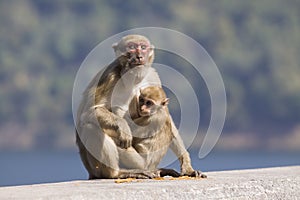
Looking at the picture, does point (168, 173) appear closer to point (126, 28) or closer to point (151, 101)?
point (151, 101)

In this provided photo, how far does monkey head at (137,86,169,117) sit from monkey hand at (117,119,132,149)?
0.68 ft

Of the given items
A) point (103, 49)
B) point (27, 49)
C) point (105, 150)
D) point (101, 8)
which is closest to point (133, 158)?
point (105, 150)

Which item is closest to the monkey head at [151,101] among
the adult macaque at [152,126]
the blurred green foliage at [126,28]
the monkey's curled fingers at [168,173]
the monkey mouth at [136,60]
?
the adult macaque at [152,126]

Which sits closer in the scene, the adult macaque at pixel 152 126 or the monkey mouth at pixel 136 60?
the adult macaque at pixel 152 126

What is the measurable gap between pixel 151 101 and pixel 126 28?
279ft

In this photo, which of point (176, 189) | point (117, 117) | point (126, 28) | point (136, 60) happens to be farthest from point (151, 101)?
point (126, 28)

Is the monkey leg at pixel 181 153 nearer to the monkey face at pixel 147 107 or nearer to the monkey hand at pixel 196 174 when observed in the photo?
the monkey hand at pixel 196 174

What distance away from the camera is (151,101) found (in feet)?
30.3

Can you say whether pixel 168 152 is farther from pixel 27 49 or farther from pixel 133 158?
pixel 27 49

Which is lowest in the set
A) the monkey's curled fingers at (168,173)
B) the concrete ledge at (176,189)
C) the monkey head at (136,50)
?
the concrete ledge at (176,189)

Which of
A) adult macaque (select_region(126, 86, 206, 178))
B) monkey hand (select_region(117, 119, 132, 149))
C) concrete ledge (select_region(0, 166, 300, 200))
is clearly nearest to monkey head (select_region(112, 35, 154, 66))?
adult macaque (select_region(126, 86, 206, 178))

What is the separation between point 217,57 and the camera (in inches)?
3536

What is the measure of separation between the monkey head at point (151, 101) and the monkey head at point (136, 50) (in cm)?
35

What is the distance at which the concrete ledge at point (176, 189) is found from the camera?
291 inches
